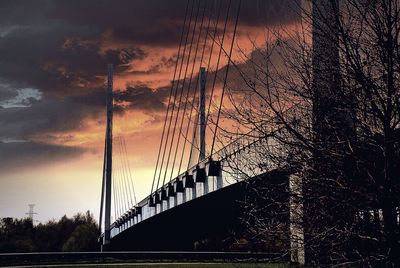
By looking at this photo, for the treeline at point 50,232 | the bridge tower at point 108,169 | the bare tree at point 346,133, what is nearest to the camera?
the bare tree at point 346,133

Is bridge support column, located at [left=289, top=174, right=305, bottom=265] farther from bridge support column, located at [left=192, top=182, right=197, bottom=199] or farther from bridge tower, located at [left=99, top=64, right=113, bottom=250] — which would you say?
bridge tower, located at [left=99, top=64, right=113, bottom=250]

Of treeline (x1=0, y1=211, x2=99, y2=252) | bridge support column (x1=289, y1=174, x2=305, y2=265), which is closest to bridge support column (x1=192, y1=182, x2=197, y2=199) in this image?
bridge support column (x1=289, y1=174, x2=305, y2=265)

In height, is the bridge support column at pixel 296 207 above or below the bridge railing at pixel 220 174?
below

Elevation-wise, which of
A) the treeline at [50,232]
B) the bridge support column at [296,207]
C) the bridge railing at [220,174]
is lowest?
the bridge support column at [296,207]

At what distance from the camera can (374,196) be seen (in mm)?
8469

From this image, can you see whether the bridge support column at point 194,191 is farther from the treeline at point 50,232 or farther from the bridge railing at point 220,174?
the treeline at point 50,232

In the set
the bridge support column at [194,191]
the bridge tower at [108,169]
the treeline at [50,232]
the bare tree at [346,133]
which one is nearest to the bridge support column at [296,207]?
the bare tree at [346,133]

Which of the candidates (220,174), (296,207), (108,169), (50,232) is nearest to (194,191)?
(220,174)

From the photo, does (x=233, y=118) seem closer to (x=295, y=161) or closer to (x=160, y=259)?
(x=295, y=161)

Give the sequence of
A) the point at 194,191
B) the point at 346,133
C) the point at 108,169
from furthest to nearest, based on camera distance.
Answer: the point at 108,169 < the point at 194,191 < the point at 346,133

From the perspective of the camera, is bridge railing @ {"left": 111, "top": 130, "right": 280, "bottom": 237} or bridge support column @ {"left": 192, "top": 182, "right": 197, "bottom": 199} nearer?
bridge railing @ {"left": 111, "top": 130, "right": 280, "bottom": 237}

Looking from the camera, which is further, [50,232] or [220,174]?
[50,232]

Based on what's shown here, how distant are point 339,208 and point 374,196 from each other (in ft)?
1.93

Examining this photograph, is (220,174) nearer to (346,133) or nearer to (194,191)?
(194,191)
